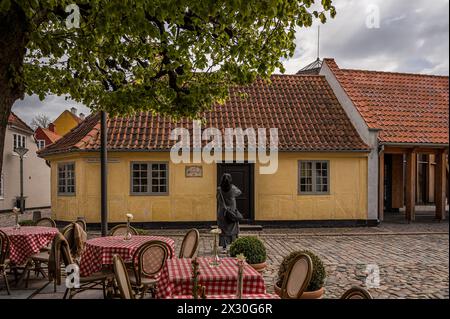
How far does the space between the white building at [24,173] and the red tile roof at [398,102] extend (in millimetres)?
19673

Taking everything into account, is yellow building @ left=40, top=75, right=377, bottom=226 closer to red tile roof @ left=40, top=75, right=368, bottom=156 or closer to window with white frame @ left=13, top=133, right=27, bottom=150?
red tile roof @ left=40, top=75, right=368, bottom=156

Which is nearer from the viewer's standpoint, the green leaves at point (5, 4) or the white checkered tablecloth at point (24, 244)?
the green leaves at point (5, 4)

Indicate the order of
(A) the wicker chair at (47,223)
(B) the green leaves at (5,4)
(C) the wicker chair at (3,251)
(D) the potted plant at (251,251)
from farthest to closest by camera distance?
(A) the wicker chair at (47,223) < (D) the potted plant at (251,251) < (C) the wicker chair at (3,251) < (B) the green leaves at (5,4)

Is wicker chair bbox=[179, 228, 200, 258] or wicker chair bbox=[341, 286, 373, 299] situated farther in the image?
wicker chair bbox=[179, 228, 200, 258]

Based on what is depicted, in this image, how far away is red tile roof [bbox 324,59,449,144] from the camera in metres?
16.2

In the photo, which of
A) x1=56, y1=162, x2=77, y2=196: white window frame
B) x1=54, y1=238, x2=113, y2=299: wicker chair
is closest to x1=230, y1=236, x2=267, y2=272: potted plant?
x1=54, y1=238, x2=113, y2=299: wicker chair

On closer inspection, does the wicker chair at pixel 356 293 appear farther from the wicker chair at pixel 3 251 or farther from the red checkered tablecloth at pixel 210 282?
the wicker chair at pixel 3 251

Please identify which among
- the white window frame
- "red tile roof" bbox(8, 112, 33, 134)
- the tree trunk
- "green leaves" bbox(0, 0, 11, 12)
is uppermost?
"red tile roof" bbox(8, 112, 33, 134)

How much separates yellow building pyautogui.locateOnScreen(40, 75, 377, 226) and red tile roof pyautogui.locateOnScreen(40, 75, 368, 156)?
0.13 feet

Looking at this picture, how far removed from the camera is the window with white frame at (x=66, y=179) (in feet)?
52.0

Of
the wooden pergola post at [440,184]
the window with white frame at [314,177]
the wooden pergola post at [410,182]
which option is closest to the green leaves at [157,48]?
the window with white frame at [314,177]

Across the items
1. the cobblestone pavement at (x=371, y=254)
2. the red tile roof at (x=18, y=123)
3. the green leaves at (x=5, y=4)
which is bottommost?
the cobblestone pavement at (x=371, y=254)
